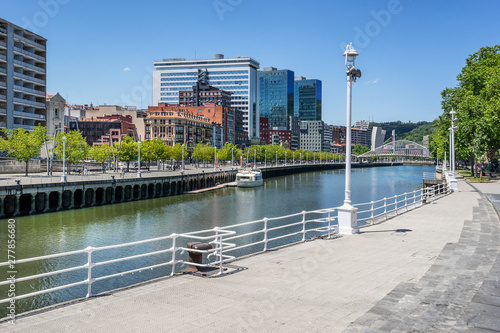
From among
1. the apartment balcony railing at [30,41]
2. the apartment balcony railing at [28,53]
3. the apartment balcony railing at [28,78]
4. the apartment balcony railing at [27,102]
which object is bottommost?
the apartment balcony railing at [27,102]

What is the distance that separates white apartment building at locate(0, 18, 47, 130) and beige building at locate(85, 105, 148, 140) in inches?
3052

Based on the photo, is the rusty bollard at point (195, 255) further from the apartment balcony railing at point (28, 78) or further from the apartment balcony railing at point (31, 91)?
the apartment balcony railing at point (28, 78)

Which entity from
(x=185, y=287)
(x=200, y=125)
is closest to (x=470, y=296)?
(x=185, y=287)

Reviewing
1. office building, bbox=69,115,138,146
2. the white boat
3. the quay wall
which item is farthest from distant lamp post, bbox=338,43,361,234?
office building, bbox=69,115,138,146

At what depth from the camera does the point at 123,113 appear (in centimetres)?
17588

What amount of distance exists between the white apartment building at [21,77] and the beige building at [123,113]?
77522 millimetres

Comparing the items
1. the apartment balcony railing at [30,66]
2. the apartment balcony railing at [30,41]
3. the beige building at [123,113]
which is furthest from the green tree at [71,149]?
the beige building at [123,113]

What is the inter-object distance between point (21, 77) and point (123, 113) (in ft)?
294

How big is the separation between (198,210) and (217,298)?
42.9 meters

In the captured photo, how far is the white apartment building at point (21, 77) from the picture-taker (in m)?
83.6

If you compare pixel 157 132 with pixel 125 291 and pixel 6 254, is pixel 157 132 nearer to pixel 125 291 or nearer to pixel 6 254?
pixel 6 254

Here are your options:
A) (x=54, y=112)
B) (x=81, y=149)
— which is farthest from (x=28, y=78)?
(x=81, y=149)

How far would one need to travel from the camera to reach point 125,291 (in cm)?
1101

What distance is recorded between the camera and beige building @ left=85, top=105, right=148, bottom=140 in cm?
17325
